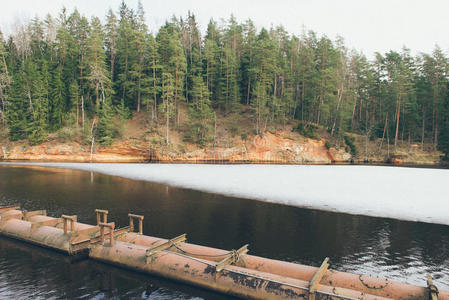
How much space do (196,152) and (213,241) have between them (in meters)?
44.1

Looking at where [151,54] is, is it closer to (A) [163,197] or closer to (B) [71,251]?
(A) [163,197]

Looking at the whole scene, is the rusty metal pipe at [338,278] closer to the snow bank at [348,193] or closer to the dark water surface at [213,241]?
the dark water surface at [213,241]

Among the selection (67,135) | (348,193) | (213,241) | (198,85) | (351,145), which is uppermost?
(198,85)

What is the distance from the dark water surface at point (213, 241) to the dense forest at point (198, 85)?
37.2m

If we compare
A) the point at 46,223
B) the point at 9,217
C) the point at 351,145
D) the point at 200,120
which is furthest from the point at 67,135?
the point at 351,145

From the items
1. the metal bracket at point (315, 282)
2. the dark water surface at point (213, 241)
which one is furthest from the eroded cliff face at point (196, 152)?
the metal bracket at point (315, 282)

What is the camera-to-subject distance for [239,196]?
66.4ft

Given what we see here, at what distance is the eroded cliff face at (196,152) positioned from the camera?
166 feet

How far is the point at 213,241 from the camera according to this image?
11.1m

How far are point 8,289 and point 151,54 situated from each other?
57219mm

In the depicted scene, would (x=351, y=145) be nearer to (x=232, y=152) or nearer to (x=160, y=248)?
(x=232, y=152)

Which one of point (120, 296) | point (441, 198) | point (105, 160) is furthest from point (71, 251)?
point (105, 160)

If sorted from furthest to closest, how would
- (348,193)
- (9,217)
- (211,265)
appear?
(348,193), (9,217), (211,265)

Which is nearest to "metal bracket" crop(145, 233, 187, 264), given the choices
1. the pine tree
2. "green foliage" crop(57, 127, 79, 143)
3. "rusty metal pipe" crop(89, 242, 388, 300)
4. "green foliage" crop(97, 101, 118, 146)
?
"rusty metal pipe" crop(89, 242, 388, 300)
